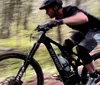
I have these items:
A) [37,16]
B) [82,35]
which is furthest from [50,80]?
[37,16]

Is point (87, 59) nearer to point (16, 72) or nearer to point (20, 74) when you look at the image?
point (20, 74)

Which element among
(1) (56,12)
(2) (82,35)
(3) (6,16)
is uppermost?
(1) (56,12)

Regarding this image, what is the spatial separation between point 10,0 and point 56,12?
16.2 ft

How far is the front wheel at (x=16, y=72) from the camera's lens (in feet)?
16.2

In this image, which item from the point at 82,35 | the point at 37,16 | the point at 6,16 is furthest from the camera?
the point at 37,16

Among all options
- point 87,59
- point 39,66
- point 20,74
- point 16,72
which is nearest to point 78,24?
point 87,59

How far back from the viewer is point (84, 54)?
16.6 ft

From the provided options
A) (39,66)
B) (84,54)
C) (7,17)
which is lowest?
(7,17)

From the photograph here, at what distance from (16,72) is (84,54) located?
8.50 feet

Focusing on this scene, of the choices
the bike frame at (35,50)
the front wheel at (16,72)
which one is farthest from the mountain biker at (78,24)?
the front wheel at (16,72)

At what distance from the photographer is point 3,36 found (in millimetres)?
11422

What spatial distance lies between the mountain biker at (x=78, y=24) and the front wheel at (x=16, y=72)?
608 millimetres

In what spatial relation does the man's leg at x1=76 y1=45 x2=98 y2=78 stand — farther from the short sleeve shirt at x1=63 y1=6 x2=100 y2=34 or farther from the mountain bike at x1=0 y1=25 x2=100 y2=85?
the short sleeve shirt at x1=63 y1=6 x2=100 y2=34

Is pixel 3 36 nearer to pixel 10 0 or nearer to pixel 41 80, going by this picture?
pixel 10 0
